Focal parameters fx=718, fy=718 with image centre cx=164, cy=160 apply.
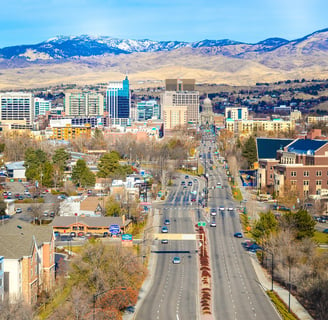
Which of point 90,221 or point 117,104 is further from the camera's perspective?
point 117,104

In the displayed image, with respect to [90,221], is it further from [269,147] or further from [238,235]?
[269,147]

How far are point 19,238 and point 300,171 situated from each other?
36458 mm

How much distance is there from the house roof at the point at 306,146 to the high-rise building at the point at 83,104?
379 feet

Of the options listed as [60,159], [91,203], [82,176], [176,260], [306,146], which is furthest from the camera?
[60,159]

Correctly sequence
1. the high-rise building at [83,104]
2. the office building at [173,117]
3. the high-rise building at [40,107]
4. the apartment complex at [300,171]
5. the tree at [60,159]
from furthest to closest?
the high-rise building at [40,107]
the high-rise building at [83,104]
the office building at [173,117]
the tree at [60,159]
the apartment complex at [300,171]

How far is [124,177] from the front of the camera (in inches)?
2788

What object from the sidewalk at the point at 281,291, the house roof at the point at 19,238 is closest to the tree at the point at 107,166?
the sidewalk at the point at 281,291

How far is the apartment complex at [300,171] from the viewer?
63.9 meters

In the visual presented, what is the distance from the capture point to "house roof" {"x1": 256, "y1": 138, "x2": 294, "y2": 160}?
76062 mm

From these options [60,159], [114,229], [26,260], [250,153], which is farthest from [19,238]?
[250,153]

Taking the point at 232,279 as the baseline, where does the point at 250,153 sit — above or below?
above

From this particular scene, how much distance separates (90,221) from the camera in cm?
4925

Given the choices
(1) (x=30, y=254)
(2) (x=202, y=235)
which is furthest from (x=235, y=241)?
(1) (x=30, y=254)

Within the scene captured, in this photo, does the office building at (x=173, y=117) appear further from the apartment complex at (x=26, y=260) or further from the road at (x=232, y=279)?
the apartment complex at (x=26, y=260)
